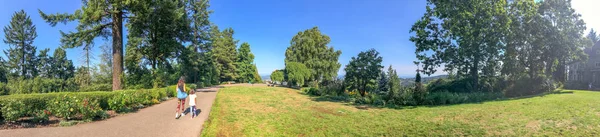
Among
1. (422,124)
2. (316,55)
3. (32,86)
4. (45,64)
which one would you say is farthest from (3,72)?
(422,124)

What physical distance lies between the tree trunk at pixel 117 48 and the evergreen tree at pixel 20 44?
146ft

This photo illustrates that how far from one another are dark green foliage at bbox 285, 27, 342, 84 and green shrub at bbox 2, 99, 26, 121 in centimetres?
2760

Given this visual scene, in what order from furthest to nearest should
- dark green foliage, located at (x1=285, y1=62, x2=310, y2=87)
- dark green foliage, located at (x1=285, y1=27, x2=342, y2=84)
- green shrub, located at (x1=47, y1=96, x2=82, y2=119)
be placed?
1. dark green foliage, located at (x1=285, y1=27, x2=342, y2=84)
2. dark green foliage, located at (x1=285, y1=62, x2=310, y2=87)
3. green shrub, located at (x1=47, y1=96, x2=82, y2=119)

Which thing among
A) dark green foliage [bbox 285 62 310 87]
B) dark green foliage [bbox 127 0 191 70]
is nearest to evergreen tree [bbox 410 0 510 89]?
dark green foliage [bbox 285 62 310 87]

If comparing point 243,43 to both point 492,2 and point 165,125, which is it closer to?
point 492,2

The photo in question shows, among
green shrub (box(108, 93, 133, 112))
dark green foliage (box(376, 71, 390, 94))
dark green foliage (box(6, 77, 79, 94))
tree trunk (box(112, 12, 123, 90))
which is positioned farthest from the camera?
dark green foliage (box(6, 77, 79, 94))

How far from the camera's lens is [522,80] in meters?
17.4

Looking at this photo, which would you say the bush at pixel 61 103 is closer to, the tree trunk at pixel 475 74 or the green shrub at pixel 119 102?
the green shrub at pixel 119 102

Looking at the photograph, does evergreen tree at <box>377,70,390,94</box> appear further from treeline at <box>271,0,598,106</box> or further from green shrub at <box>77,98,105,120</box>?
green shrub at <box>77,98,105,120</box>

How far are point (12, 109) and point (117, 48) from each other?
9.49 meters

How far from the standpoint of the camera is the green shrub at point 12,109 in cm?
683

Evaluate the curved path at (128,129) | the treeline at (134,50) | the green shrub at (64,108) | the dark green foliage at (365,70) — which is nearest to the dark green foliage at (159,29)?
the treeline at (134,50)

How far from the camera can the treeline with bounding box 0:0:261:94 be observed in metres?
15.5

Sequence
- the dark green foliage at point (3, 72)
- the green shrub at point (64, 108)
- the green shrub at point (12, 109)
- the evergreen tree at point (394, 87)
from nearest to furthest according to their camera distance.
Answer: the green shrub at point (12, 109) < the green shrub at point (64, 108) < the evergreen tree at point (394, 87) < the dark green foliage at point (3, 72)
